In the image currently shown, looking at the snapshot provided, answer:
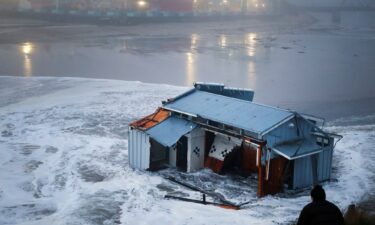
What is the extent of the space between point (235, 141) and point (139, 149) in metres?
2.58

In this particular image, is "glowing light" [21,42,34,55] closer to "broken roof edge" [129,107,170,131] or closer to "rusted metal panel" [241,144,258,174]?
"broken roof edge" [129,107,170,131]

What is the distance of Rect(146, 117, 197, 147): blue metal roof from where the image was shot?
11.8m

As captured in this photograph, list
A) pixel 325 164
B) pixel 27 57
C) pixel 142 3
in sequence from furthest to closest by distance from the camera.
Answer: pixel 142 3
pixel 27 57
pixel 325 164

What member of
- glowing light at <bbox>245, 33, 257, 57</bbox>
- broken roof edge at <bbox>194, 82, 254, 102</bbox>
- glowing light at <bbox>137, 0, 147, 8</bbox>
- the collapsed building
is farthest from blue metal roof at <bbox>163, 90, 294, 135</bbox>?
glowing light at <bbox>137, 0, 147, 8</bbox>

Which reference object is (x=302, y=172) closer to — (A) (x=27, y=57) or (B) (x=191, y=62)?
(B) (x=191, y=62)

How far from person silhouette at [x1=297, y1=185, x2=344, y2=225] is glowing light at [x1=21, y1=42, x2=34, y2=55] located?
33.3 m

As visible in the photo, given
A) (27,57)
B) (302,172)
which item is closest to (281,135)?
(302,172)

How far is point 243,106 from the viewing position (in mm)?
12195

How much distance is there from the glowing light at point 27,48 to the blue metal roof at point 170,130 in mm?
25297

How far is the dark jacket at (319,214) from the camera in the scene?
438 centimetres

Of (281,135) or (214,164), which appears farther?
(214,164)

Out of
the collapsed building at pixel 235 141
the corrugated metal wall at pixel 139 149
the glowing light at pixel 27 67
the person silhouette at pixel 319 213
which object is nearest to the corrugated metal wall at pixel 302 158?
the collapsed building at pixel 235 141

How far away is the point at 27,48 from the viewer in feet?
122

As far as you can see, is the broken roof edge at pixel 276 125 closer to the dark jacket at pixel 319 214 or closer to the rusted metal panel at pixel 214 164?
the rusted metal panel at pixel 214 164
